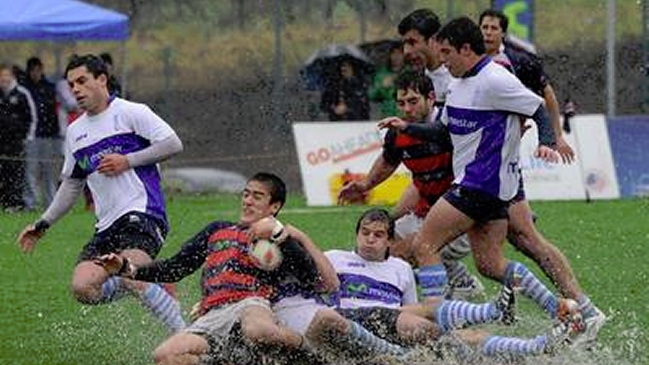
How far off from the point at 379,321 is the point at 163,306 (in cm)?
137

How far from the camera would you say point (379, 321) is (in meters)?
9.93

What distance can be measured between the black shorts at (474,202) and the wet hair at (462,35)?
2.55 feet

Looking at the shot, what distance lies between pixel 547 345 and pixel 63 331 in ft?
12.3

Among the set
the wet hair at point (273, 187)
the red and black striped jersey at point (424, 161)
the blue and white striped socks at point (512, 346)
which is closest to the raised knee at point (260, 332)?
the wet hair at point (273, 187)

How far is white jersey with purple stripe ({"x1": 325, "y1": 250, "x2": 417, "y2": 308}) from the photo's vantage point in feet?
33.9

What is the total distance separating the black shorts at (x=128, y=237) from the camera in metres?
10.7

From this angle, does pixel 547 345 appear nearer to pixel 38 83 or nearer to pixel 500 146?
pixel 500 146

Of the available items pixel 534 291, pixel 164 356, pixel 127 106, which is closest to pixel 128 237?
pixel 127 106

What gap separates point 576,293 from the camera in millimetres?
11188

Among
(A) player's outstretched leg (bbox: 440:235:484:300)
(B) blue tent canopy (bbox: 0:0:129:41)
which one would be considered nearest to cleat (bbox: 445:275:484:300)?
(A) player's outstretched leg (bbox: 440:235:484:300)

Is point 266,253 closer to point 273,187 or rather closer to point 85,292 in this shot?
point 273,187

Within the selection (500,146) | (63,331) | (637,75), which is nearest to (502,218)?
(500,146)

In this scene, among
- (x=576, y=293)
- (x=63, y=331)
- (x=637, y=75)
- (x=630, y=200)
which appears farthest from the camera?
(x=637, y=75)

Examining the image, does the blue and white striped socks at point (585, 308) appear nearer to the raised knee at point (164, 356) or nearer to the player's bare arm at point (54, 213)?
the raised knee at point (164, 356)
